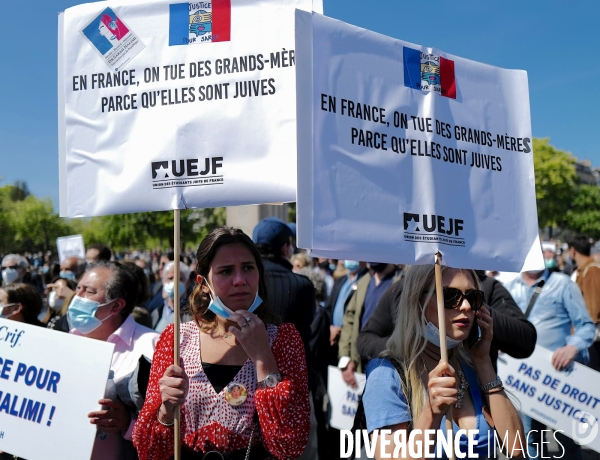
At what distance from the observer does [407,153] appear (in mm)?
2328

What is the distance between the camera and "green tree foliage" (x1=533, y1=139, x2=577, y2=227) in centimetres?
7631

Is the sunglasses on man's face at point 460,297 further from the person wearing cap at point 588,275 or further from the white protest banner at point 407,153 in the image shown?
the person wearing cap at point 588,275

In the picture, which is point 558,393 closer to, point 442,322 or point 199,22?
point 442,322

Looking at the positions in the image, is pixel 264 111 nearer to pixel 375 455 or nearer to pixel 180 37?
pixel 180 37

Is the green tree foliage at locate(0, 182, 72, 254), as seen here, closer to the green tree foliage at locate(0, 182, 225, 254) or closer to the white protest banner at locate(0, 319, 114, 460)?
the green tree foliage at locate(0, 182, 225, 254)

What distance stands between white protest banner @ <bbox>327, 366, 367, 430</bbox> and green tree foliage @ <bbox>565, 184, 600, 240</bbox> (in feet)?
289

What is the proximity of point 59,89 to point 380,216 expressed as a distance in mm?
1569

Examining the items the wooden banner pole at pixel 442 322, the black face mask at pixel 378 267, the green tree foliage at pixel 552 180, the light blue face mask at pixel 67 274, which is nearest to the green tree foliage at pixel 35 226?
the green tree foliage at pixel 552 180

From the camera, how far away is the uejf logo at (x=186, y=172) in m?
2.49

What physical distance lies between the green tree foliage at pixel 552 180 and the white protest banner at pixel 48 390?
255 feet

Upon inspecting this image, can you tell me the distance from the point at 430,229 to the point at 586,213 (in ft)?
314

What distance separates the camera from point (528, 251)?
2.57 meters

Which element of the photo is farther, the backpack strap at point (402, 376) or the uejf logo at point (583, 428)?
the uejf logo at point (583, 428)

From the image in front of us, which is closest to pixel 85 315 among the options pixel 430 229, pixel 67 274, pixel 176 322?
pixel 176 322
